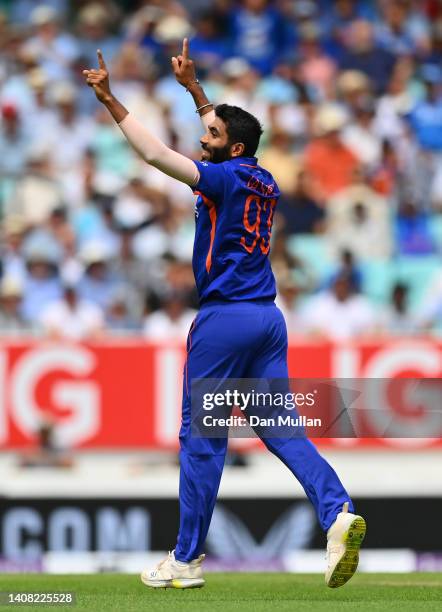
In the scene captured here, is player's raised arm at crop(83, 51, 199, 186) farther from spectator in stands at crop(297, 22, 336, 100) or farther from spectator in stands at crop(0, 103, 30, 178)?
spectator in stands at crop(297, 22, 336, 100)

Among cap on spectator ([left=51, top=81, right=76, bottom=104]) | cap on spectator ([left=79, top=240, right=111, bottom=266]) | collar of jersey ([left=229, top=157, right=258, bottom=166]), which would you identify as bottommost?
cap on spectator ([left=79, top=240, right=111, bottom=266])

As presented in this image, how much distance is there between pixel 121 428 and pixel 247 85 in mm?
4674

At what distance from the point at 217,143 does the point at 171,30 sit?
8737mm

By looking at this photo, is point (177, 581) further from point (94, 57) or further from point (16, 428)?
point (94, 57)

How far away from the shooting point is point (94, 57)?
1507 cm

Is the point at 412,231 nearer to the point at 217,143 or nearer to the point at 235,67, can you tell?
the point at 235,67

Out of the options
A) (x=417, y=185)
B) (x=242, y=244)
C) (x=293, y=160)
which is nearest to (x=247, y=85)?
(x=293, y=160)

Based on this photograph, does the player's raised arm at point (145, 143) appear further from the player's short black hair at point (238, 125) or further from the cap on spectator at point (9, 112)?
the cap on spectator at point (9, 112)

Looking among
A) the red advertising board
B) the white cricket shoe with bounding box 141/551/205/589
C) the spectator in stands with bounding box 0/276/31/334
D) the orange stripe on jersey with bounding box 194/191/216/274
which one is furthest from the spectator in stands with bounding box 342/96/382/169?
the white cricket shoe with bounding box 141/551/205/589

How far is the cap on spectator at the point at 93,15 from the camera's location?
1557cm

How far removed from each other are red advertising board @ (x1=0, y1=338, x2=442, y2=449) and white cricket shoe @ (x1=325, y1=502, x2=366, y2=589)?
4570mm

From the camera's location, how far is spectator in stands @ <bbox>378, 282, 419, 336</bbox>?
11.8 metres

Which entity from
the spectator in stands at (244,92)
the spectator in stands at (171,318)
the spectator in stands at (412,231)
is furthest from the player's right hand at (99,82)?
the spectator in stands at (244,92)

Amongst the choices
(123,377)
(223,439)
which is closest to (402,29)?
(123,377)
